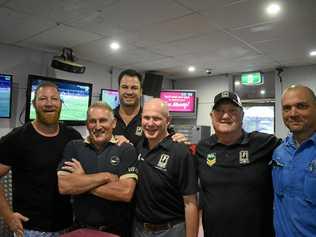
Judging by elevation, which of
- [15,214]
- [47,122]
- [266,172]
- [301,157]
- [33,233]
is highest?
[47,122]

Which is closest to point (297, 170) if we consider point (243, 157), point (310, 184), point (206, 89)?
point (310, 184)

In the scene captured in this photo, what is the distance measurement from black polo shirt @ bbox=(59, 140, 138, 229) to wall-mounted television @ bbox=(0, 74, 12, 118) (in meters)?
3.45

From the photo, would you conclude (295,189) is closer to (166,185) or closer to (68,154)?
(166,185)

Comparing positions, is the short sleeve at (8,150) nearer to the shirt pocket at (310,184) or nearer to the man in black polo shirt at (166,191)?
the man in black polo shirt at (166,191)

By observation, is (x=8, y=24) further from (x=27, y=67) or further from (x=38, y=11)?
(x=27, y=67)

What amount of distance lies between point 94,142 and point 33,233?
82cm

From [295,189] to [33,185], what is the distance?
181 cm

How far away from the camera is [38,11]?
11.9 ft

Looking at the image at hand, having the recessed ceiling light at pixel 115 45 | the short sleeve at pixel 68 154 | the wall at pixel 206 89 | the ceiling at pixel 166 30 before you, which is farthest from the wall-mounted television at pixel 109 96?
the short sleeve at pixel 68 154

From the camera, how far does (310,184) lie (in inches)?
67.7

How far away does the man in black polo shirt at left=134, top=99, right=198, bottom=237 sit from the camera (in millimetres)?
1973

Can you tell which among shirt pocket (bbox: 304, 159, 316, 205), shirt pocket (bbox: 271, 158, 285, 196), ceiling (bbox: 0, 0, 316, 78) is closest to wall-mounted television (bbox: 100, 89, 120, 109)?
ceiling (bbox: 0, 0, 316, 78)

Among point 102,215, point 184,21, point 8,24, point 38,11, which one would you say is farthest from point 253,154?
point 8,24

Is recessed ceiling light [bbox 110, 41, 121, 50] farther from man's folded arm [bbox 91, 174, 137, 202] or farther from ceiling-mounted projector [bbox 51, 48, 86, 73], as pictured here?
man's folded arm [bbox 91, 174, 137, 202]
